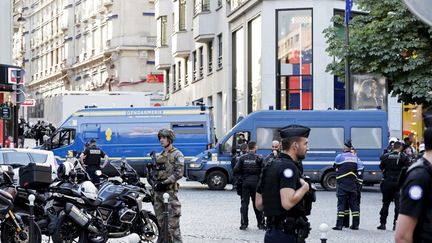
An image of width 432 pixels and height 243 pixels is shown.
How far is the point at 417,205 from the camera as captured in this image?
591cm

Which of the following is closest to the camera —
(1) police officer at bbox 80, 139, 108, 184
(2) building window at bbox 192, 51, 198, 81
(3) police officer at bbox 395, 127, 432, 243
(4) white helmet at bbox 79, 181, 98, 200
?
(3) police officer at bbox 395, 127, 432, 243

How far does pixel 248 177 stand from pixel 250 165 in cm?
27

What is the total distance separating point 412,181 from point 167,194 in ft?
25.4

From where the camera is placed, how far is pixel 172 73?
202 feet

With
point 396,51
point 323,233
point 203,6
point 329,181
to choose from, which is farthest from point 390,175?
point 203,6

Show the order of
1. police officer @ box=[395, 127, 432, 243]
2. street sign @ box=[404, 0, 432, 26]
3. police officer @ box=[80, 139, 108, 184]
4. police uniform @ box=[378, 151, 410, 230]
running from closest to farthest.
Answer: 1. street sign @ box=[404, 0, 432, 26]
2. police officer @ box=[395, 127, 432, 243]
3. police uniform @ box=[378, 151, 410, 230]
4. police officer @ box=[80, 139, 108, 184]

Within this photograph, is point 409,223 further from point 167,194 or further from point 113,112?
point 113,112

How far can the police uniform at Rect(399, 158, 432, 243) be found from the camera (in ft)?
19.4

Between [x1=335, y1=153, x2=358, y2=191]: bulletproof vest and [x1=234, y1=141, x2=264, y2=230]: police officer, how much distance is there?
1493 millimetres

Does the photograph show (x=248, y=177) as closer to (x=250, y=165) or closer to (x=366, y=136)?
(x=250, y=165)

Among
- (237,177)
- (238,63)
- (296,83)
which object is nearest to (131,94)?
(238,63)

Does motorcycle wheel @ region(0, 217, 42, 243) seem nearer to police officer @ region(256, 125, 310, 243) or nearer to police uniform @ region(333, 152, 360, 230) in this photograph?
police officer @ region(256, 125, 310, 243)

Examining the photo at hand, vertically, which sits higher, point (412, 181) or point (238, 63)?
point (238, 63)

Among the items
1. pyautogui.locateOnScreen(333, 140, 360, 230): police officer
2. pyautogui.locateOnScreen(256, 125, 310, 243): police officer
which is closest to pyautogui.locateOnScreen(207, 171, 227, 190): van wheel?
pyautogui.locateOnScreen(333, 140, 360, 230): police officer
